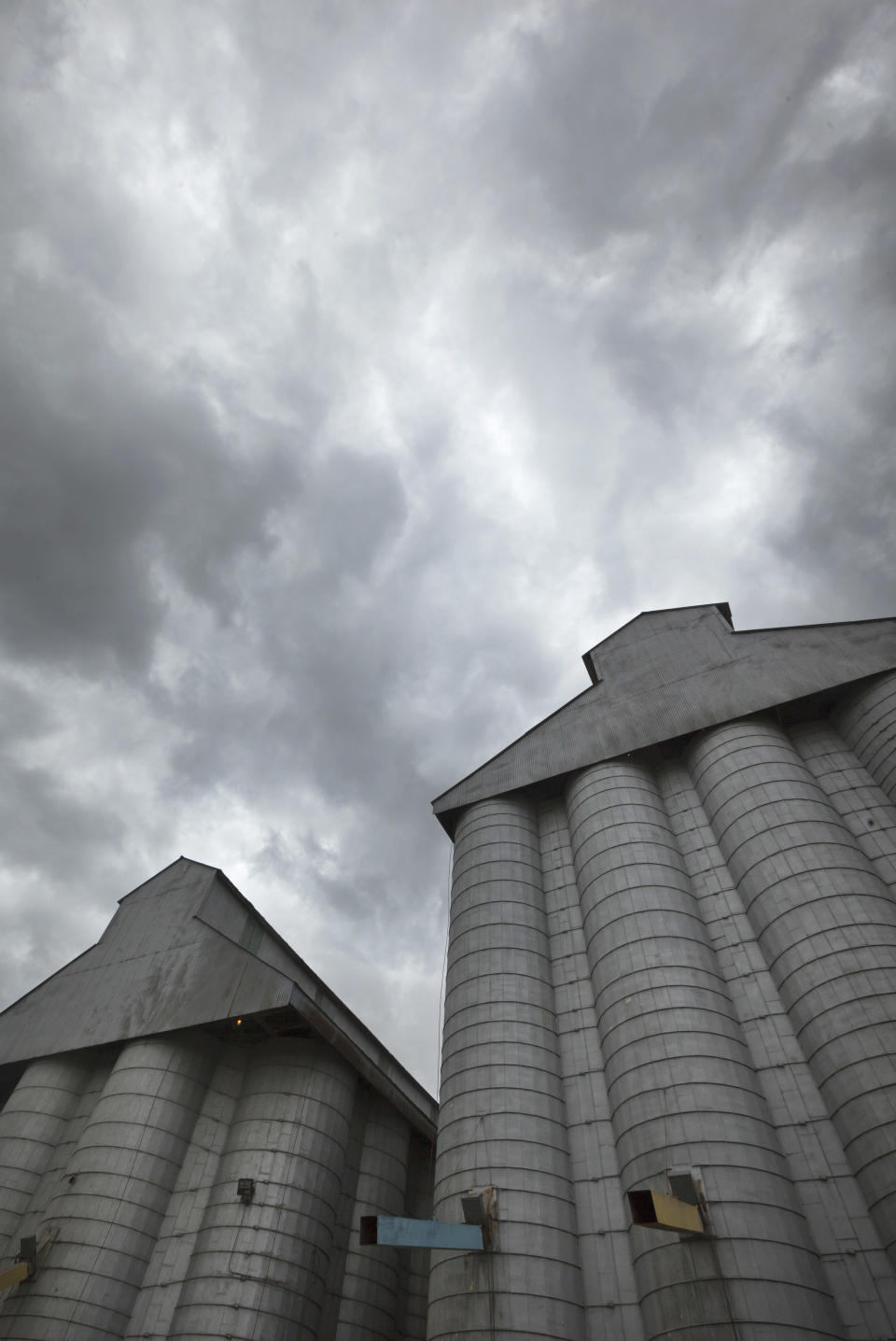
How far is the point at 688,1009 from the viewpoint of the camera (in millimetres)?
24219

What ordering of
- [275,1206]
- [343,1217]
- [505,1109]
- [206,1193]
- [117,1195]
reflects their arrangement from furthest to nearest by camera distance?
1. [343,1217]
2. [206,1193]
3. [275,1206]
4. [117,1195]
5. [505,1109]

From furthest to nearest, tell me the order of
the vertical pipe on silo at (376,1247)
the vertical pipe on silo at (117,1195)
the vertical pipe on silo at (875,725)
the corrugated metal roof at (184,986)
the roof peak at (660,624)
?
1. the roof peak at (660,624)
2. the corrugated metal roof at (184,986)
3. the vertical pipe on silo at (875,725)
4. the vertical pipe on silo at (376,1247)
5. the vertical pipe on silo at (117,1195)

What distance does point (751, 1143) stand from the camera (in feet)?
68.2

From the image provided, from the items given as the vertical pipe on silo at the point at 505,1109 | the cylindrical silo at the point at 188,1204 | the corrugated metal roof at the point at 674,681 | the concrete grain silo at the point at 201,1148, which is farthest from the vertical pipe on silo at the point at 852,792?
the cylindrical silo at the point at 188,1204

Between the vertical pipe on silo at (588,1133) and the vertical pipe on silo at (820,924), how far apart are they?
23.4ft

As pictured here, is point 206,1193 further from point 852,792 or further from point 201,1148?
point 852,792

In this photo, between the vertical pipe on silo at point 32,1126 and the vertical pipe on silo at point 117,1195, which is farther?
the vertical pipe on silo at point 32,1126

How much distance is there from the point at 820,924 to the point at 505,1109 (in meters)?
12.8

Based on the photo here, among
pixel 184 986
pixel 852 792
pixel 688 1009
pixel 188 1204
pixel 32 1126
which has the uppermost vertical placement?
pixel 852 792

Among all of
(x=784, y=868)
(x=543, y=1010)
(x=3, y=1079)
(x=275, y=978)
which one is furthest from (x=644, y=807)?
(x=3, y=1079)

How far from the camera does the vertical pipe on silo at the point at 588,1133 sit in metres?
20.8

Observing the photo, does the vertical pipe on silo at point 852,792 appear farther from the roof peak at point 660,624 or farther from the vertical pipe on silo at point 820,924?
the roof peak at point 660,624

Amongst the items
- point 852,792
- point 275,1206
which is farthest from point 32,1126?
point 852,792

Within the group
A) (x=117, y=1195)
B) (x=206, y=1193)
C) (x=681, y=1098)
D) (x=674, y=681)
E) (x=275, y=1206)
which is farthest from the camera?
(x=674, y=681)
